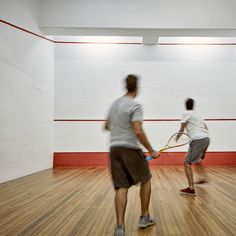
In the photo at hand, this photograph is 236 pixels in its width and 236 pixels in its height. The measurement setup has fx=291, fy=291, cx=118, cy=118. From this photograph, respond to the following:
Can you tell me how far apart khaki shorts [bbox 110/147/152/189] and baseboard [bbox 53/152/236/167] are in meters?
4.04

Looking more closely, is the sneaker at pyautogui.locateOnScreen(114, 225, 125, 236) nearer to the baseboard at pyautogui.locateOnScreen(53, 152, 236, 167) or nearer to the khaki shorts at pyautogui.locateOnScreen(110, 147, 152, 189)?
the khaki shorts at pyautogui.locateOnScreen(110, 147, 152, 189)

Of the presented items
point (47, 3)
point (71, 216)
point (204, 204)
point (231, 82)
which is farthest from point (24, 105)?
point (231, 82)

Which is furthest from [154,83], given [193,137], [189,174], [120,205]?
[120,205]

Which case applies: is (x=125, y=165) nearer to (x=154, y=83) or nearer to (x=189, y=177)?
(x=189, y=177)

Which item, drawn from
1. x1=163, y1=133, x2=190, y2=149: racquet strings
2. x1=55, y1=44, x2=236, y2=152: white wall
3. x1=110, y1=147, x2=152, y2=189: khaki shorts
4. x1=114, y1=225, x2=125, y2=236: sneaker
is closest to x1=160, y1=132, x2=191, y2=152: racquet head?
x1=163, y1=133, x2=190, y2=149: racquet strings

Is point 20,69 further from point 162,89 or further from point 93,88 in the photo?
point 162,89

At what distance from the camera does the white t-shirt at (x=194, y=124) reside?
295 cm

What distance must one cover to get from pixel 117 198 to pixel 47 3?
4.24 m

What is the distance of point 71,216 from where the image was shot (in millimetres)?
2191

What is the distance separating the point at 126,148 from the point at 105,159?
415cm

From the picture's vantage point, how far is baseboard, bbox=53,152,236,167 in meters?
5.75

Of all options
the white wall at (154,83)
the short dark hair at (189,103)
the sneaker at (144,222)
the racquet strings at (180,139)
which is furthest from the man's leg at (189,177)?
the white wall at (154,83)

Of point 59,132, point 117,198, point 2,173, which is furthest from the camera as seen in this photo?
point 59,132

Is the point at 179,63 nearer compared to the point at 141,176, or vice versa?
the point at 141,176
